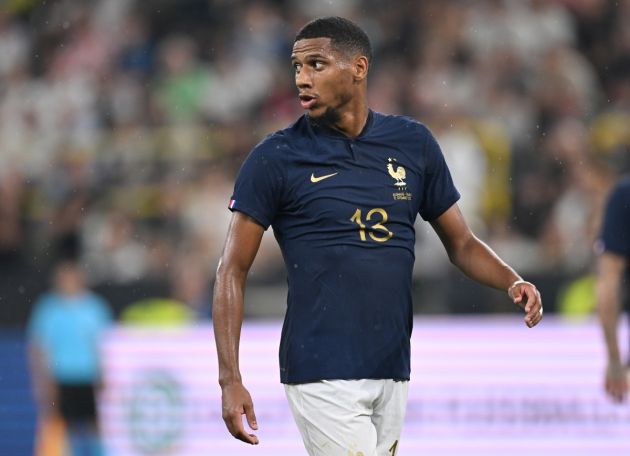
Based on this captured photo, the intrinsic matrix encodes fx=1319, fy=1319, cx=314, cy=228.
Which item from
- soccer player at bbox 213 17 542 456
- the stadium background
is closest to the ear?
soccer player at bbox 213 17 542 456

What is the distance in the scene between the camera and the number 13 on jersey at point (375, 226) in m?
4.92

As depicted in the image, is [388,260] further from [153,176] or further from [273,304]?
[153,176]

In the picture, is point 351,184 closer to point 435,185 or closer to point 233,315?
point 435,185

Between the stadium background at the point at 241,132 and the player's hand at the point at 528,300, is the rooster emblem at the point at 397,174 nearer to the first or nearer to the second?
the player's hand at the point at 528,300

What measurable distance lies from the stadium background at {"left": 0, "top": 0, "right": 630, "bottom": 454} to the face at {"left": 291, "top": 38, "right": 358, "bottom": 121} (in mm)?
4694

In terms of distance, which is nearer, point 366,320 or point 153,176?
point 366,320

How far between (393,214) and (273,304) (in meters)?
6.01

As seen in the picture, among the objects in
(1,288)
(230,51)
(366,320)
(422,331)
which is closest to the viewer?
(366,320)

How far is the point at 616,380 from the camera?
7.13 meters

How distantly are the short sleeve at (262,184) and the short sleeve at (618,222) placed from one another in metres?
2.71

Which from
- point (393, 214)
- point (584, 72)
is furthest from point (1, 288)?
point (393, 214)

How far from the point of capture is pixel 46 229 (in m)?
12.6

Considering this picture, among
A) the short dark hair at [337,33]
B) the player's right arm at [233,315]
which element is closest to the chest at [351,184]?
the player's right arm at [233,315]

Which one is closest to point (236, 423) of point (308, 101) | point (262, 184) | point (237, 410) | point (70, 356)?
point (237, 410)
